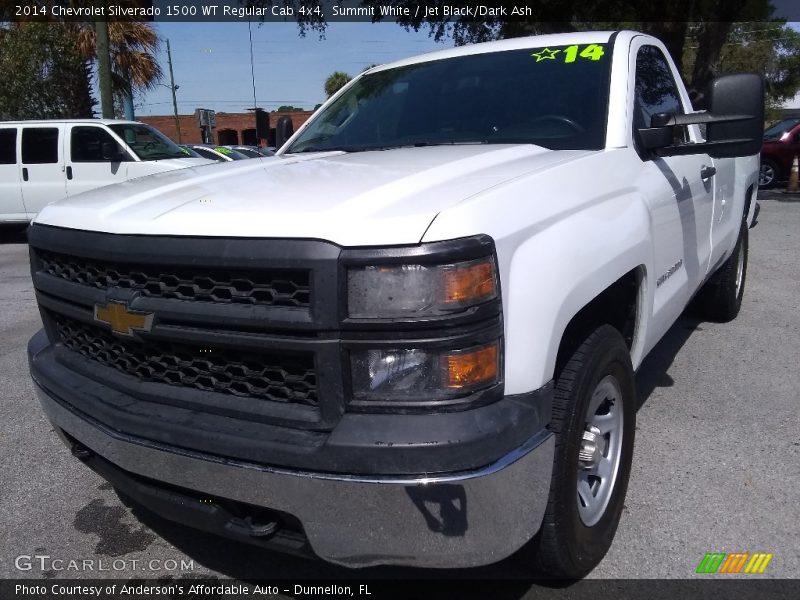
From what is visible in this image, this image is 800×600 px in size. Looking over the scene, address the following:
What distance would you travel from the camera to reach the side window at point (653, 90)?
3299 mm

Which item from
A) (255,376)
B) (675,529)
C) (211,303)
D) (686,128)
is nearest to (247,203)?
(211,303)

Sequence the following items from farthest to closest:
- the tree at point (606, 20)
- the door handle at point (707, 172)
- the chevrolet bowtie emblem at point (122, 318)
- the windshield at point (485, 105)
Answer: the tree at point (606, 20) < the door handle at point (707, 172) < the windshield at point (485, 105) < the chevrolet bowtie emblem at point (122, 318)

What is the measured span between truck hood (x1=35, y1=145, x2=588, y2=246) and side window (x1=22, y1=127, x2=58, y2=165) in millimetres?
9809

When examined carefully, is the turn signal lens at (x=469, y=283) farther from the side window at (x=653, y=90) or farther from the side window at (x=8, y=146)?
the side window at (x=8, y=146)

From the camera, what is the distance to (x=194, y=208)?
2127 millimetres

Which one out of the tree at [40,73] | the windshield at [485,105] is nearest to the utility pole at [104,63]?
the tree at [40,73]

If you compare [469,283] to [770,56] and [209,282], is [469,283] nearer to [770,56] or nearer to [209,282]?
[209,282]

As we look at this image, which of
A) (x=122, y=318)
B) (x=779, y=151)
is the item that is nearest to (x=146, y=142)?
(x=122, y=318)

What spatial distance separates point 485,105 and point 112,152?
9.24 m

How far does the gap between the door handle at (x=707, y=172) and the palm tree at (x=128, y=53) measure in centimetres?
1783

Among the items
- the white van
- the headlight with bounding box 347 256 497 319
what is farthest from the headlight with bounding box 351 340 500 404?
the white van

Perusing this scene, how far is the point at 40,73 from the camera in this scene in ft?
54.3

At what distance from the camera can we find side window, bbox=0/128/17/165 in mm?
11594

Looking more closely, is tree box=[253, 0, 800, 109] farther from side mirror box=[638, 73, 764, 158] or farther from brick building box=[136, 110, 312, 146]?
brick building box=[136, 110, 312, 146]
